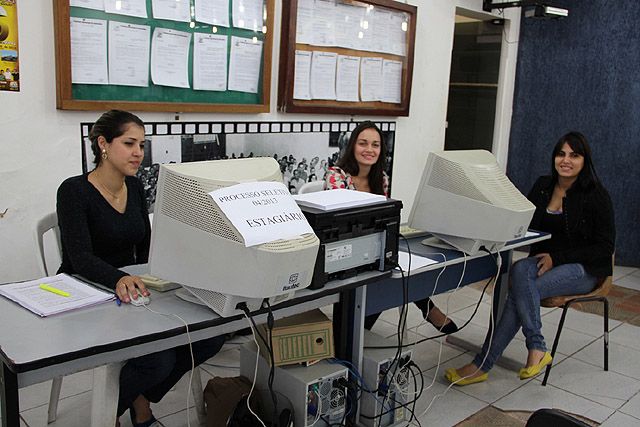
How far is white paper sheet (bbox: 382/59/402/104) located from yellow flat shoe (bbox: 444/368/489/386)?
1865 millimetres

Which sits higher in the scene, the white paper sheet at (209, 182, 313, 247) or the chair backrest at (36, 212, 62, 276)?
the white paper sheet at (209, 182, 313, 247)

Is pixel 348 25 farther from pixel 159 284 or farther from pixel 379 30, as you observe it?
pixel 159 284

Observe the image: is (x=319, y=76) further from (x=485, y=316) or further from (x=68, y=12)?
(x=485, y=316)

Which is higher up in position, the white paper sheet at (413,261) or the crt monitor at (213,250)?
the crt monitor at (213,250)

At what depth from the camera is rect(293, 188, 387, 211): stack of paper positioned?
1949mm

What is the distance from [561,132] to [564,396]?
2.88 metres

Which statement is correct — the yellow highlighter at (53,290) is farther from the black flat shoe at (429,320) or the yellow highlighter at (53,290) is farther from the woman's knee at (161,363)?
the black flat shoe at (429,320)

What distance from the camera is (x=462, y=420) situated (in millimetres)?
2475

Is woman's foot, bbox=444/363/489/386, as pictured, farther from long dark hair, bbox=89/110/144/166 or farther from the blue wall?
the blue wall

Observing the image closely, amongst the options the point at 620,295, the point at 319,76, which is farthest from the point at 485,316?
the point at 319,76

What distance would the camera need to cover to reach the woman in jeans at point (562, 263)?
2.74 metres

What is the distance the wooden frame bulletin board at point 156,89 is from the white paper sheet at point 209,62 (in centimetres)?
2

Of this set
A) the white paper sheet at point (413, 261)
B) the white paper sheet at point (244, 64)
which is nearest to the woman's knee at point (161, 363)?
the white paper sheet at point (413, 261)

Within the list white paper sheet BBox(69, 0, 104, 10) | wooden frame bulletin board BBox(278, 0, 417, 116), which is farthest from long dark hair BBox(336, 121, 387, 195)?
white paper sheet BBox(69, 0, 104, 10)
